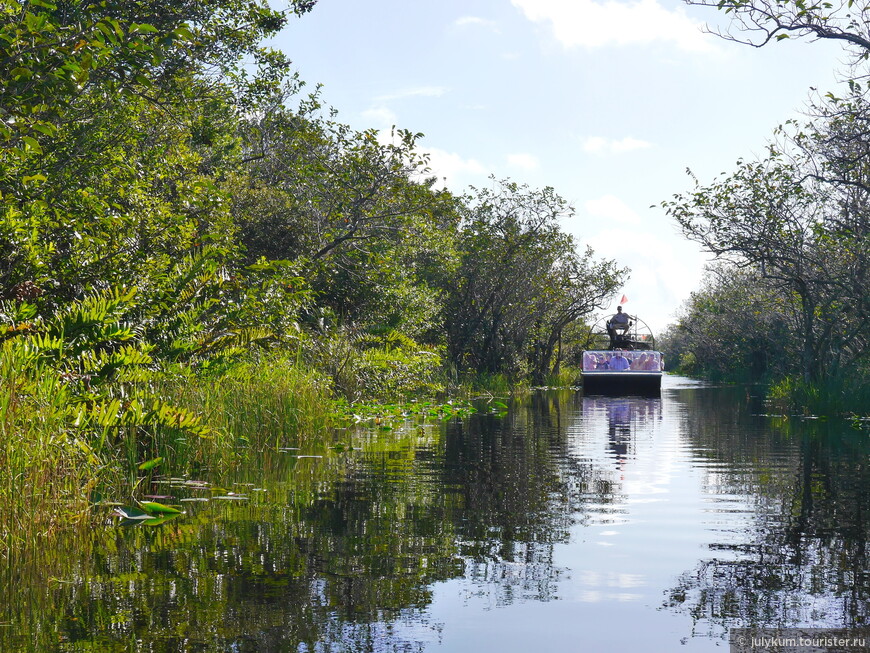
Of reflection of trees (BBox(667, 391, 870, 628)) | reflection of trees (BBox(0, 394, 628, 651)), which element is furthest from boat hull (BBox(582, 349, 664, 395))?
reflection of trees (BBox(0, 394, 628, 651))

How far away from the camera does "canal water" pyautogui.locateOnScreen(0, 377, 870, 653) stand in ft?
18.0

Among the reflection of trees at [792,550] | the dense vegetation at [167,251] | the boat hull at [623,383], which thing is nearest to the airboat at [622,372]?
the boat hull at [623,383]

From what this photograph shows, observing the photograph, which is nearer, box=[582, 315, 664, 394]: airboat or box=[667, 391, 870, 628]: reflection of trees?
box=[667, 391, 870, 628]: reflection of trees

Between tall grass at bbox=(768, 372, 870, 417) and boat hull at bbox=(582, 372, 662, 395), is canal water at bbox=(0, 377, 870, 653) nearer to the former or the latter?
tall grass at bbox=(768, 372, 870, 417)

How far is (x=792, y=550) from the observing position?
7750 millimetres

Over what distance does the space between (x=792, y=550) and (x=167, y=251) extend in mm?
11298

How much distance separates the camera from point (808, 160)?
85.0 feet

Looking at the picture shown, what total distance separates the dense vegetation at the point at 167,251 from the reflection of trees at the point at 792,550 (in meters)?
5.24

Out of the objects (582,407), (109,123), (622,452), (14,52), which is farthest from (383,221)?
(14,52)

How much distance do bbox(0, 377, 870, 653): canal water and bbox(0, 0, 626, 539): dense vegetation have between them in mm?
1053

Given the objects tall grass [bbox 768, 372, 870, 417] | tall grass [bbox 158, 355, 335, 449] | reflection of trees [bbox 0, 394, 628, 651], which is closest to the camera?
reflection of trees [bbox 0, 394, 628, 651]

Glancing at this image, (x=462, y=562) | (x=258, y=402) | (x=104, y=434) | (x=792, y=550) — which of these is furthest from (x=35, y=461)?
(x=258, y=402)

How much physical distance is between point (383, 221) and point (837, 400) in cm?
1345

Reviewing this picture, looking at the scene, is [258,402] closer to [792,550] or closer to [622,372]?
[792,550]
